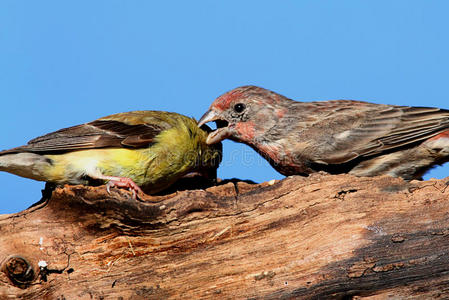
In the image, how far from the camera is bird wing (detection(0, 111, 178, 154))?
658cm

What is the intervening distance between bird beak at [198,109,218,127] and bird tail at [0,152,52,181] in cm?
211

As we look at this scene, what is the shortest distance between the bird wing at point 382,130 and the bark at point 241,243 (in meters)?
1.10

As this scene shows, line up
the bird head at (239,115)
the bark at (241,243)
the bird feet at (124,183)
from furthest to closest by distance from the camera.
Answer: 1. the bird head at (239,115)
2. the bird feet at (124,183)
3. the bark at (241,243)

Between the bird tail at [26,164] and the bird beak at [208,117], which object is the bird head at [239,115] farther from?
the bird tail at [26,164]

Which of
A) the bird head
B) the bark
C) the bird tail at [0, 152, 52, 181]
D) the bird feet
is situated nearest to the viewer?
the bark

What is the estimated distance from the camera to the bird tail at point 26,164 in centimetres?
633

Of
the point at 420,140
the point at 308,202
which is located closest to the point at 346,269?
the point at 308,202

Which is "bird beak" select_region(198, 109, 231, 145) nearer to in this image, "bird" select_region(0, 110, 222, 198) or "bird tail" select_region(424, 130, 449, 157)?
"bird" select_region(0, 110, 222, 198)

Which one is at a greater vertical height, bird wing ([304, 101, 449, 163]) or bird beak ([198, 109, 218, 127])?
bird beak ([198, 109, 218, 127])

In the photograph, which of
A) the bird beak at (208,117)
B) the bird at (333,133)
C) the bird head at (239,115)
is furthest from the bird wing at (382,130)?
the bird beak at (208,117)

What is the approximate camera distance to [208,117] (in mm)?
7371

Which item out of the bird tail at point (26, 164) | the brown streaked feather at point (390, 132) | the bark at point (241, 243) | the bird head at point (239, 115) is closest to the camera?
the bark at point (241, 243)

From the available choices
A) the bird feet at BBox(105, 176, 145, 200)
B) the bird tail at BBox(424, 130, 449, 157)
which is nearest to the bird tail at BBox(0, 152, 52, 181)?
the bird feet at BBox(105, 176, 145, 200)

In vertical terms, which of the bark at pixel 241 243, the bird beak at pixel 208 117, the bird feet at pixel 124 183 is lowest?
the bark at pixel 241 243
